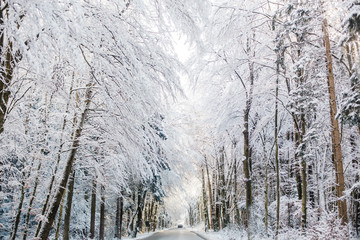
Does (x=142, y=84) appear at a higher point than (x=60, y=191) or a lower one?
higher

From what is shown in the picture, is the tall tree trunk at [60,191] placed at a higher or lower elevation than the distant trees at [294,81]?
lower

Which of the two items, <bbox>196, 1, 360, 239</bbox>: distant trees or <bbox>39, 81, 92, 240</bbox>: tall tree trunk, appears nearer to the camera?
<bbox>39, 81, 92, 240</bbox>: tall tree trunk

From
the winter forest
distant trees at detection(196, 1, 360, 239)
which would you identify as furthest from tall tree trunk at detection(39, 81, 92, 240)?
distant trees at detection(196, 1, 360, 239)

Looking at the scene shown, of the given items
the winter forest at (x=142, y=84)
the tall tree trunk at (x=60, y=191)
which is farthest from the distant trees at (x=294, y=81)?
the tall tree trunk at (x=60, y=191)

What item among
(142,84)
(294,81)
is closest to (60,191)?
(142,84)

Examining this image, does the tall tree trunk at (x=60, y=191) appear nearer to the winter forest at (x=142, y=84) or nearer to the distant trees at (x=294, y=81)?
the winter forest at (x=142, y=84)

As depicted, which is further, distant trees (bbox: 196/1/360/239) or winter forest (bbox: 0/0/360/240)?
distant trees (bbox: 196/1/360/239)

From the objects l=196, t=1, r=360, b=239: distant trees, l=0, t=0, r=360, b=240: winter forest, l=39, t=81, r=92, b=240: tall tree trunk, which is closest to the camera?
l=0, t=0, r=360, b=240: winter forest

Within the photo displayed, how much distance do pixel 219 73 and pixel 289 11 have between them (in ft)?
17.3

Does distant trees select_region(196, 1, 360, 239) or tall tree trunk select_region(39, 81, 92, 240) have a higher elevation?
distant trees select_region(196, 1, 360, 239)

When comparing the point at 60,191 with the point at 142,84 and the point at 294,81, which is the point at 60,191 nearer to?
the point at 142,84

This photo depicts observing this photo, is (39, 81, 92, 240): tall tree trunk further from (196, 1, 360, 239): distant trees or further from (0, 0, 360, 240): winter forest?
(196, 1, 360, 239): distant trees

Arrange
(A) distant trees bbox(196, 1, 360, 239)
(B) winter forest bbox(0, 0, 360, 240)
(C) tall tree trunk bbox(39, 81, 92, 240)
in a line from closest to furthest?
(B) winter forest bbox(0, 0, 360, 240), (C) tall tree trunk bbox(39, 81, 92, 240), (A) distant trees bbox(196, 1, 360, 239)

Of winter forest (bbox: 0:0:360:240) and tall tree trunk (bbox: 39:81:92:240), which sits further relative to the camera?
tall tree trunk (bbox: 39:81:92:240)
